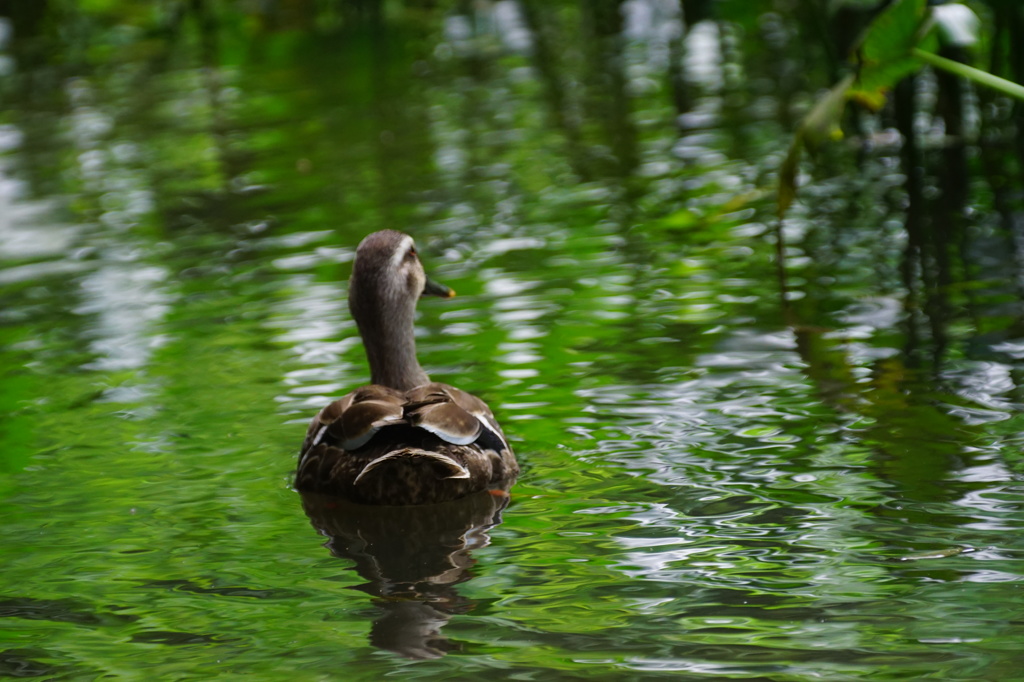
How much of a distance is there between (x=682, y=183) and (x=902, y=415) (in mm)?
4345

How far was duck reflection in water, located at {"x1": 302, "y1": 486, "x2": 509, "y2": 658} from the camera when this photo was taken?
3992mm

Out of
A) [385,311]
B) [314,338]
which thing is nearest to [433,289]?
[385,311]

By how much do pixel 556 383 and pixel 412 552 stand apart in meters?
1.67

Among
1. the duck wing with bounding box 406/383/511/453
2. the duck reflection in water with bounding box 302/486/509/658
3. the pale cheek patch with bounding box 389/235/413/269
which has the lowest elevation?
the duck reflection in water with bounding box 302/486/509/658

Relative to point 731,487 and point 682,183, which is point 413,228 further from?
point 731,487

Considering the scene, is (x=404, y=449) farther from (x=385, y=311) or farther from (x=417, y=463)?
(x=385, y=311)

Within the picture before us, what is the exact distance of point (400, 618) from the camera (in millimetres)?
4070

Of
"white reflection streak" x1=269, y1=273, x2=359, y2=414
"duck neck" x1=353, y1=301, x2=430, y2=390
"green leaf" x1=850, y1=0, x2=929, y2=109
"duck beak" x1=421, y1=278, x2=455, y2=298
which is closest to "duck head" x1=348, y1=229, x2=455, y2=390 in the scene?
"duck neck" x1=353, y1=301, x2=430, y2=390

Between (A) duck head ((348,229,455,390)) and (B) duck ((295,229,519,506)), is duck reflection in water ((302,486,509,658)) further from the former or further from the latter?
(A) duck head ((348,229,455,390))

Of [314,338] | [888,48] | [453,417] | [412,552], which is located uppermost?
[888,48]

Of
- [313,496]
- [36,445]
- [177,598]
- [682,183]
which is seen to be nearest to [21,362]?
[36,445]

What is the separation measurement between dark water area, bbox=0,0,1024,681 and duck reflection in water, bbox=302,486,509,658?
0.6 inches

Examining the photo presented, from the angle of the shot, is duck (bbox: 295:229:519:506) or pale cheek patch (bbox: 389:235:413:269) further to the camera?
pale cheek patch (bbox: 389:235:413:269)

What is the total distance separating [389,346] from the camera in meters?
5.59
